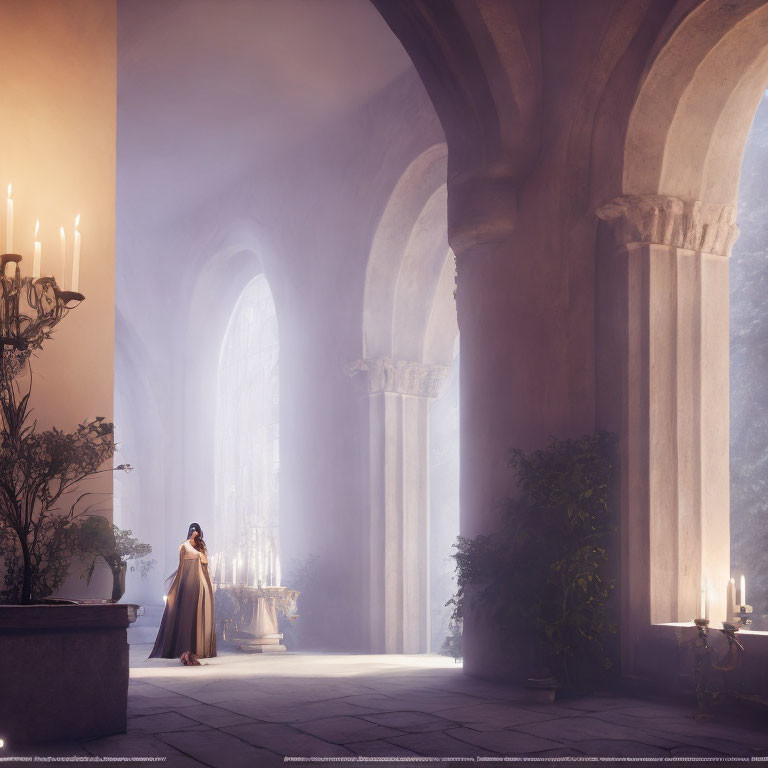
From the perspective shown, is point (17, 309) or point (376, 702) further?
point (376, 702)

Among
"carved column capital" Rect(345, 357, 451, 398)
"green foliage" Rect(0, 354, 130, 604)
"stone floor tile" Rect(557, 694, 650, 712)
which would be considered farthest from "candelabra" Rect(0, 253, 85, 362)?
"carved column capital" Rect(345, 357, 451, 398)

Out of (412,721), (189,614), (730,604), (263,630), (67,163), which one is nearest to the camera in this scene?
(412,721)

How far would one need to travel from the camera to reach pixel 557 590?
24.1 ft

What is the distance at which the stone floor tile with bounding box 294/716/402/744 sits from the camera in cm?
537

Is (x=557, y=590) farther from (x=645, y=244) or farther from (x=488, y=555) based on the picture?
(x=645, y=244)

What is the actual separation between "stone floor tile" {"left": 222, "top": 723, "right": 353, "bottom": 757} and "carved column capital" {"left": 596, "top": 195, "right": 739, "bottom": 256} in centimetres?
432

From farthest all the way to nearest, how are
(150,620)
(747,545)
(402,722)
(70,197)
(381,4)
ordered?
(150,620)
(747,545)
(381,4)
(70,197)
(402,722)

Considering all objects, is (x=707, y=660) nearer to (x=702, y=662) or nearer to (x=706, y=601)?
(x=702, y=662)

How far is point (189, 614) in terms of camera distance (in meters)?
10.1

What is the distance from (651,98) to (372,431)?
235 inches

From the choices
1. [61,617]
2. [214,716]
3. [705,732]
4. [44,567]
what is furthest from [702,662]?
[44,567]

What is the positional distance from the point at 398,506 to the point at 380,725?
6635 mm

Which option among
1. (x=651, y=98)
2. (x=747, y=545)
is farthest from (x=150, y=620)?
(x=651, y=98)

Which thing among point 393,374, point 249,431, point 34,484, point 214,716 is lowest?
point 214,716
